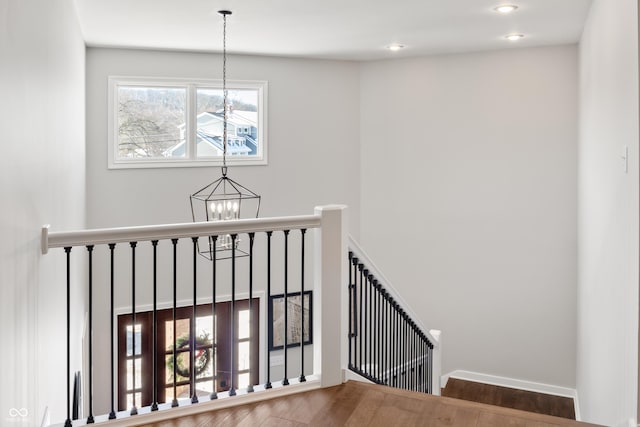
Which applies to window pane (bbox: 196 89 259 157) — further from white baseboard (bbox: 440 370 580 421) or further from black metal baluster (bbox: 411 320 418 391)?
white baseboard (bbox: 440 370 580 421)

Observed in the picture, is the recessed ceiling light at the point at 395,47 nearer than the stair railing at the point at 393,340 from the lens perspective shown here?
No

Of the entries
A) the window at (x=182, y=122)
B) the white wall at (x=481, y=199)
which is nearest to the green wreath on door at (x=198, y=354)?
the window at (x=182, y=122)

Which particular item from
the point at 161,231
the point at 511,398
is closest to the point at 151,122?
the point at 161,231

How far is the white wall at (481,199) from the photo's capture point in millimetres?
6734

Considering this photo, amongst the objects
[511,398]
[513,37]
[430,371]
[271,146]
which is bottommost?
[511,398]

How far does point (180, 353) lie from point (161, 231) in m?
4.53

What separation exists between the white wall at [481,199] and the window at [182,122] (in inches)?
60.4

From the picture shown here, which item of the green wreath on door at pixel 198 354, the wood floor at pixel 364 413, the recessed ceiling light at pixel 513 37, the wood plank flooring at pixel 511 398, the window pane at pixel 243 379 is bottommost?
the wood plank flooring at pixel 511 398

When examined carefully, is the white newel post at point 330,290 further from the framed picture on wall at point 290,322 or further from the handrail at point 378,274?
the framed picture on wall at point 290,322

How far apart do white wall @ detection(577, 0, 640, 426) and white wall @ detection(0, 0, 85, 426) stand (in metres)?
2.48

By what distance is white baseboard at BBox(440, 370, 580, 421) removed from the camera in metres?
6.81

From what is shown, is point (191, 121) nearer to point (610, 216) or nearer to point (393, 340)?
point (393, 340)

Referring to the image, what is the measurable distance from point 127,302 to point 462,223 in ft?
13.3

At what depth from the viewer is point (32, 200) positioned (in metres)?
2.42
